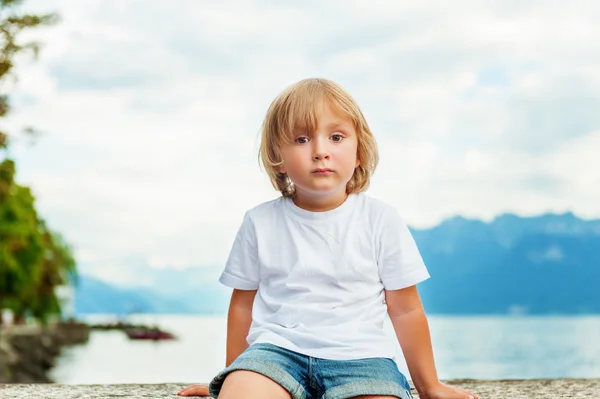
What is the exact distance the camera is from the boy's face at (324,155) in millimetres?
2920

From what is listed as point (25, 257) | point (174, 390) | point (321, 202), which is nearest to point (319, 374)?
point (321, 202)

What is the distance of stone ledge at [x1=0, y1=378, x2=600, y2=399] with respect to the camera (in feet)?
11.3

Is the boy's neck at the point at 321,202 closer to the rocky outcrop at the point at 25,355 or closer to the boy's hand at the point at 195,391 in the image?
the boy's hand at the point at 195,391

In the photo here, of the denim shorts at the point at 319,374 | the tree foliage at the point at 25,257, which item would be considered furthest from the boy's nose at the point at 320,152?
the tree foliage at the point at 25,257

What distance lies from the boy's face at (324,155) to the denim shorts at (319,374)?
23.5 inches

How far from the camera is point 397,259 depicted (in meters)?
2.99

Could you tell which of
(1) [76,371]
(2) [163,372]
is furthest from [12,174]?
(2) [163,372]

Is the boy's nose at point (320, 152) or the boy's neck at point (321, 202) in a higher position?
the boy's nose at point (320, 152)

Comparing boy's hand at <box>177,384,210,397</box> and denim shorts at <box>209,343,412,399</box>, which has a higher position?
denim shorts at <box>209,343,412,399</box>

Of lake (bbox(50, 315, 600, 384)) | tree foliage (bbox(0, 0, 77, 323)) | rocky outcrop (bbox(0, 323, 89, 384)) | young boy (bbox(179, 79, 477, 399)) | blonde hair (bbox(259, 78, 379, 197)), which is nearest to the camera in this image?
young boy (bbox(179, 79, 477, 399))

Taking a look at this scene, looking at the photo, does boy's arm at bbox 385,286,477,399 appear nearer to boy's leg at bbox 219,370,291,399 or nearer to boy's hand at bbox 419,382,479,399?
boy's hand at bbox 419,382,479,399

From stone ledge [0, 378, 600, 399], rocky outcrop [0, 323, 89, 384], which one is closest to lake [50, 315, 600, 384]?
rocky outcrop [0, 323, 89, 384]

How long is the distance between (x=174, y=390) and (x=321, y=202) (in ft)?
3.77

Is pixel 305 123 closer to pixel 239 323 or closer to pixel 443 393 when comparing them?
pixel 239 323
